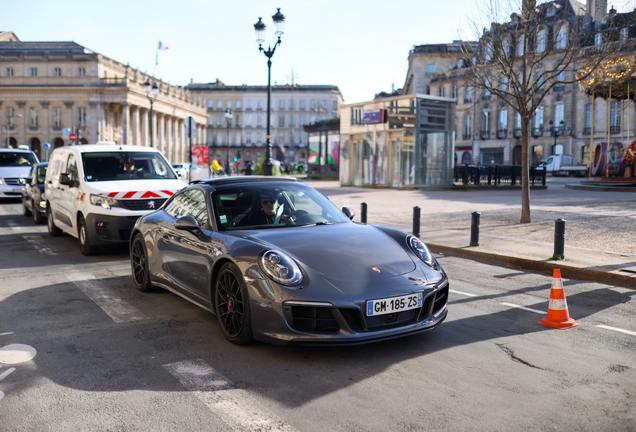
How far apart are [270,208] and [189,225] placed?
0.80 metres

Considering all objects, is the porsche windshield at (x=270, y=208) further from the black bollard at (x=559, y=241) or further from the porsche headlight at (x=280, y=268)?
the black bollard at (x=559, y=241)

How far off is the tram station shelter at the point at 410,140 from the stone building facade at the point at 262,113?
319 ft

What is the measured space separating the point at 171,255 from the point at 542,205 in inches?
647

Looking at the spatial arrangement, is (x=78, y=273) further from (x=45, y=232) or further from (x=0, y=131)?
(x=0, y=131)

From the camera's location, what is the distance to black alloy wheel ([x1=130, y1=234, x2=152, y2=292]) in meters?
6.88

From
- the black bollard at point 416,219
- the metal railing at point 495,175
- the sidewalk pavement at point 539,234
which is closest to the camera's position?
the sidewalk pavement at point 539,234

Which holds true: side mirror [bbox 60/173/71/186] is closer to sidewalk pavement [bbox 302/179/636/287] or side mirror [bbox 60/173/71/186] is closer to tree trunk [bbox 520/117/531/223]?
sidewalk pavement [bbox 302/179/636/287]

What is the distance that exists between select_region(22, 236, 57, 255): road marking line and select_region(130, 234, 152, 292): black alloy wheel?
12.3 feet

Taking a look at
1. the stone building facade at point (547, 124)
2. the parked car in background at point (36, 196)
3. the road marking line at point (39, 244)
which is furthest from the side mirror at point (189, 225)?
the stone building facade at point (547, 124)

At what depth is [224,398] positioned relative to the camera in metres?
3.74

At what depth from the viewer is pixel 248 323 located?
4629 mm

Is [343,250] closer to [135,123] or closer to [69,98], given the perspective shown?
[135,123]

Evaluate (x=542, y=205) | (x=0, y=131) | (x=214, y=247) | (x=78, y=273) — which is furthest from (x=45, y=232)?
(x=0, y=131)

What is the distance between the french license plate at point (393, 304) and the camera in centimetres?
437
